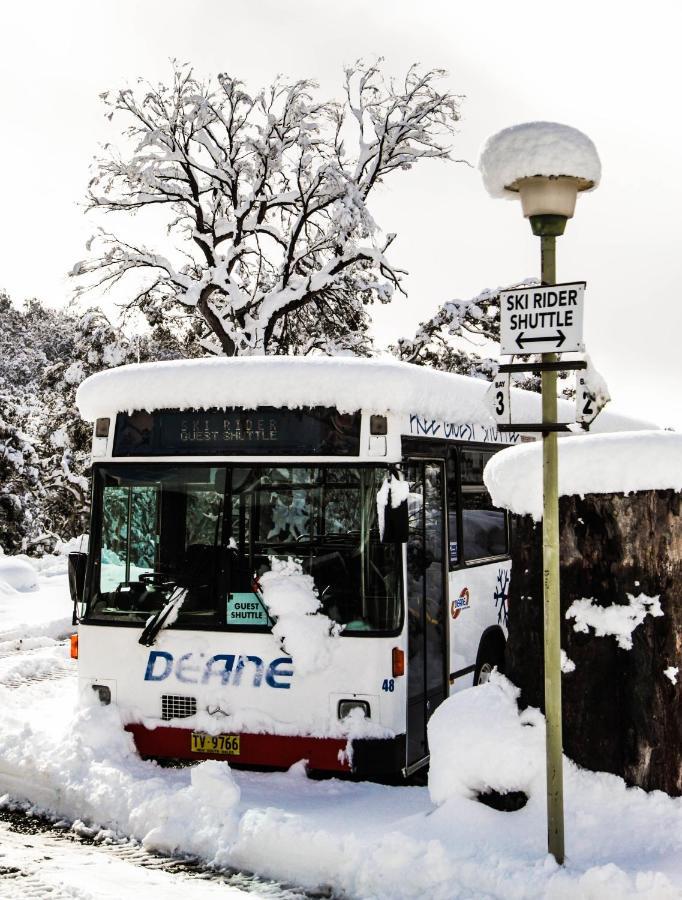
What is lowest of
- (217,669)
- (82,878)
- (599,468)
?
(82,878)

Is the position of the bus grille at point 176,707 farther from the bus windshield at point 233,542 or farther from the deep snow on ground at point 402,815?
the bus windshield at point 233,542

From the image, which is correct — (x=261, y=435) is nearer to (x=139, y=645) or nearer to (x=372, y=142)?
(x=139, y=645)

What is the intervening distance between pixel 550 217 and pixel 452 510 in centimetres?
341

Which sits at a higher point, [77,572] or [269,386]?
[269,386]

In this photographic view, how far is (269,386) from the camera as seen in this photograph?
7.29 meters

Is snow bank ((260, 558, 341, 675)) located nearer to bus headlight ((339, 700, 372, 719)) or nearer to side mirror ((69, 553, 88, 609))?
bus headlight ((339, 700, 372, 719))

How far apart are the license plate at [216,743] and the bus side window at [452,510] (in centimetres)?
208

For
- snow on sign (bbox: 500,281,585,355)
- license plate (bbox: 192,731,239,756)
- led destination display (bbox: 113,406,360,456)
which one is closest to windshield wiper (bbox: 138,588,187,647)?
license plate (bbox: 192,731,239,756)

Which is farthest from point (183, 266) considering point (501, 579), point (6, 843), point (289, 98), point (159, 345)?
point (6, 843)

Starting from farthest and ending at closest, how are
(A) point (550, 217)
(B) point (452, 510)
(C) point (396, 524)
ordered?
1. (B) point (452, 510)
2. (C) point (396, 524)
3. (A) point (550, 217)

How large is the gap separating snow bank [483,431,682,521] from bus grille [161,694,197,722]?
8.55 ft

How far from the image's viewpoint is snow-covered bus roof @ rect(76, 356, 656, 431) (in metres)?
7.18

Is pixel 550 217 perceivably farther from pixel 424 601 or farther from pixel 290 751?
pixel 290 751

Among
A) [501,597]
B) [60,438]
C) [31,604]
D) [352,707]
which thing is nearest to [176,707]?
[352,707]
